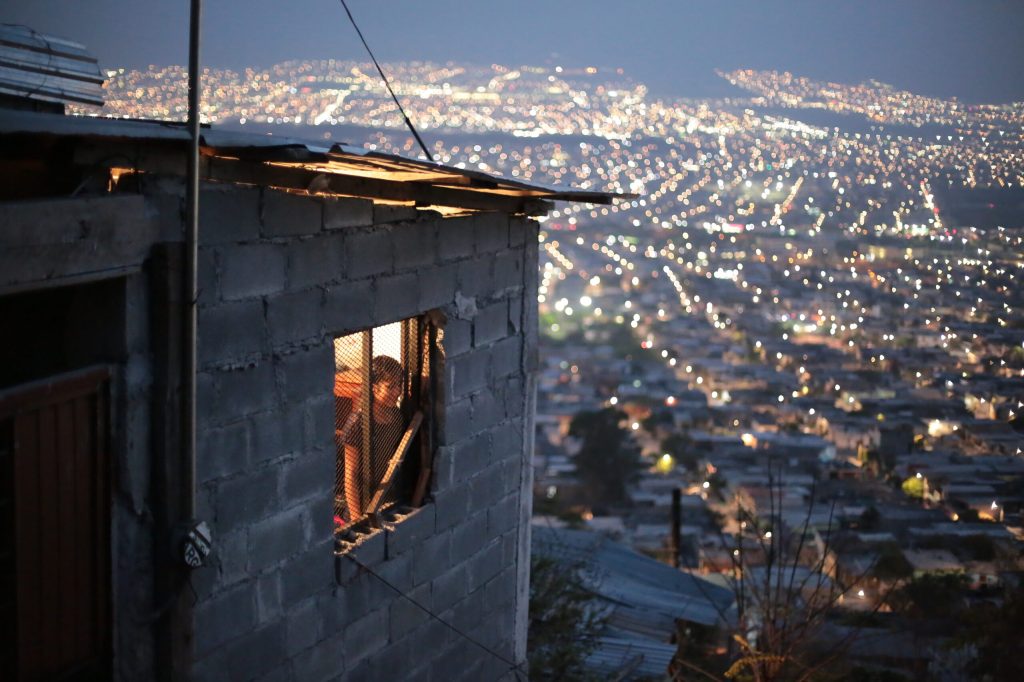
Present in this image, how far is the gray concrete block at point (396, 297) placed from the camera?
4.24m

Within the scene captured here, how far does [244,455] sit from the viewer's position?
3.55m

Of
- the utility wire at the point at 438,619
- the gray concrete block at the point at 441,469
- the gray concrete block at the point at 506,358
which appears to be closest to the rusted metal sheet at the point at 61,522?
the utility wire at the point at 438,619

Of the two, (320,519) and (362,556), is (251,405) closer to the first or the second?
(320,519)

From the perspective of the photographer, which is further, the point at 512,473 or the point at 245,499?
the point at 512,473

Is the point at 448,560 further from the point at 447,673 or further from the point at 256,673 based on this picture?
the point at 256,673

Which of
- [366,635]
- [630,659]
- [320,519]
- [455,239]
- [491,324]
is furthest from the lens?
[630,659]

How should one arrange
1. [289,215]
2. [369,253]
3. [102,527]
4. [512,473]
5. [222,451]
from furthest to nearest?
[512,473] → [369,253] → [289,215] → [222,451] → [102,527]

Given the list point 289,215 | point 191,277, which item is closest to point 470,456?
point 289,215

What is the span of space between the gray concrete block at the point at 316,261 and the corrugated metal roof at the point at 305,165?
19 centimetres

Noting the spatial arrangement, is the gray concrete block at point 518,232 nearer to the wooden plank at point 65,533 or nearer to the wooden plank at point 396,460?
the wooden plank at point 396,460

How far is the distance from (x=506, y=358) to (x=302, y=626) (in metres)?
1.81

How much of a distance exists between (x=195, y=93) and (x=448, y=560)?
255 cm

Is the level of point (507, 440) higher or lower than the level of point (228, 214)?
lower

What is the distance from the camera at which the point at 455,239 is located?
4.80 metres
